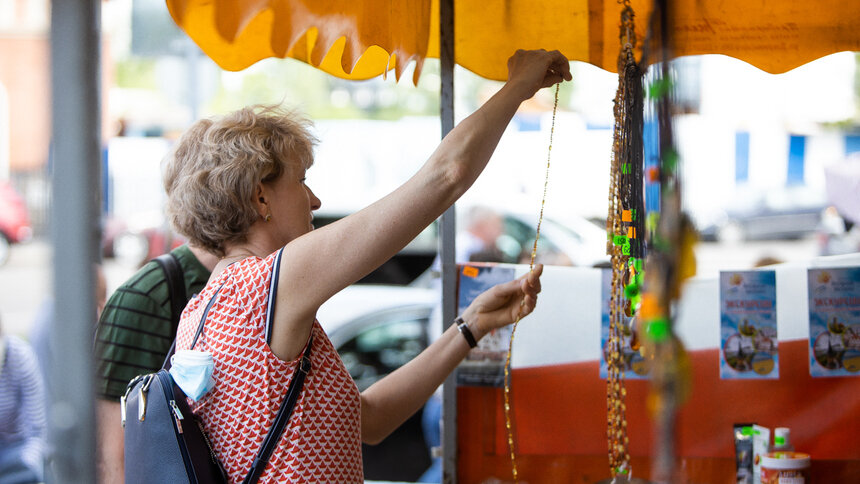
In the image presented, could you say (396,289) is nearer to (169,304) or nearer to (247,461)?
(169,304)

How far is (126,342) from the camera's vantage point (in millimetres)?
2006

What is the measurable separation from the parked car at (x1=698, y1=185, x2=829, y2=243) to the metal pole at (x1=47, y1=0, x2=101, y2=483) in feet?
32.4

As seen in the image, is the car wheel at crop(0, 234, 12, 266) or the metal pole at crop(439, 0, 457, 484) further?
the car wheel at crop(0, 234, 12, 266)

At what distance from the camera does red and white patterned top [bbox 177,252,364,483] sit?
1.46 metres

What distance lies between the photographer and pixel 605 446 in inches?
103

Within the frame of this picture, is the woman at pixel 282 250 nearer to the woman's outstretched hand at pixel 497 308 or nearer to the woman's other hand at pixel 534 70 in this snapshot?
the woman's other hand at pixel 534 70

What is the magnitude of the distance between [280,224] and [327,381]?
34 centimetres

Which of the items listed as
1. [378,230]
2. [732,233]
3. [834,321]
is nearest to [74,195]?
[378,230]

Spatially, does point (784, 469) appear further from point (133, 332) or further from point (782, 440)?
point (133, 332)

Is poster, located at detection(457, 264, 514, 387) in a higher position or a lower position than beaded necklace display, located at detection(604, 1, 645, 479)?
lower

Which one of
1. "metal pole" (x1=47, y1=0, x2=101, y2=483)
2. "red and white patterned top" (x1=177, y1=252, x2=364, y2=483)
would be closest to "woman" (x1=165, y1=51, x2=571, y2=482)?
"red and white patterned top" (x1=177, y1=252, x2=364, y2=483)

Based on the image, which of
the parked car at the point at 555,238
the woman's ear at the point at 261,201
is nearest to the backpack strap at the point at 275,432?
the woman's ear at the point at 261,201

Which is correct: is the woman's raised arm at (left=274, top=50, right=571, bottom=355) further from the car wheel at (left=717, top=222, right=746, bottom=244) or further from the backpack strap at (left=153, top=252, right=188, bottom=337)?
the car wheel at (left=717, top=222, right=746, bottom=244)

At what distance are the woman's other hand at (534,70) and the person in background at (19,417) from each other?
279cm
